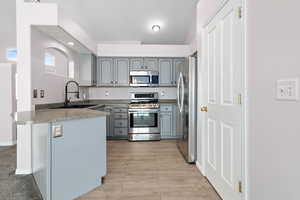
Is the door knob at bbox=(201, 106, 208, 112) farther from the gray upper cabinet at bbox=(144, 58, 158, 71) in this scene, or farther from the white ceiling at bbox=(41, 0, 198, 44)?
the white ceiling at bbox=(41, 0, 198, 44)

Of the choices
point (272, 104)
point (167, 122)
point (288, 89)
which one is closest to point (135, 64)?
point (167, 122)

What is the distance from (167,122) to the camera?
15.2 ft

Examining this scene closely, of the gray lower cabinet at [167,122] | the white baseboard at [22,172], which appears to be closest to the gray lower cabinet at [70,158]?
the white baseboard at [22,172]

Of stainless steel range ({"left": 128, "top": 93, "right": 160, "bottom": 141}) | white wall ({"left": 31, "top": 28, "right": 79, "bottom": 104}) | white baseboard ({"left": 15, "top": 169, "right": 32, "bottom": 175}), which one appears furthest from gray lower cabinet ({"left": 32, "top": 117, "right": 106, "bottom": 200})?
stainless steel range ({"left": 128, "top": 93, "right": 160, "bottom": 141})

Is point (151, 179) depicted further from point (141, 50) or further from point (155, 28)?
point (155, 28)

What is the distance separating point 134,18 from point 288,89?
13.9ft

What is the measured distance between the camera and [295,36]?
1005 mm

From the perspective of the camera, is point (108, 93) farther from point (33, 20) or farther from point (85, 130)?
point (85, 130)

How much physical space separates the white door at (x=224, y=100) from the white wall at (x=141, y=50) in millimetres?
2322

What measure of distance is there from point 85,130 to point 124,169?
105 centimetres

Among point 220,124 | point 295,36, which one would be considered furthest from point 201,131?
point 295,36

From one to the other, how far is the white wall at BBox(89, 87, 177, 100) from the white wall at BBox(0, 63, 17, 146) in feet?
5.88

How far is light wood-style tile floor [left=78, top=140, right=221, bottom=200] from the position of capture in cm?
204

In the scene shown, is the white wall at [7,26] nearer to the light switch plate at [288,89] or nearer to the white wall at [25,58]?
the white wall at [25,58]
